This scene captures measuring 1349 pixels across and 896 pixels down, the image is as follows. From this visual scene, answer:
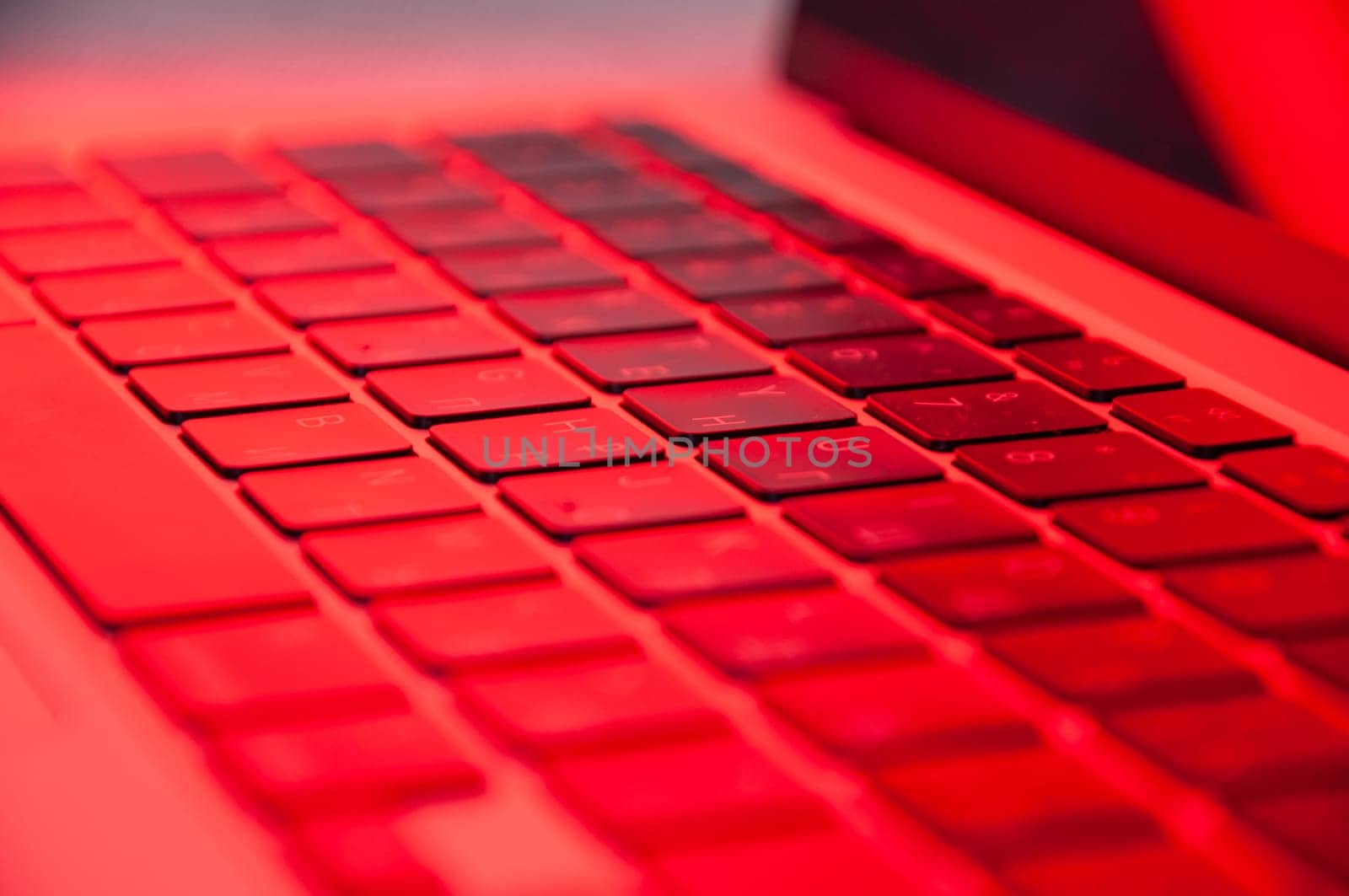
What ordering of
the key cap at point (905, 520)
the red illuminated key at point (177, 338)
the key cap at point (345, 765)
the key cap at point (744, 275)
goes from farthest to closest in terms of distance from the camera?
the key cap at point (744, 275) → the red illuminated key at point (177, 338) → the key cap at point (905, 520) → the key cap at point (345, 765)

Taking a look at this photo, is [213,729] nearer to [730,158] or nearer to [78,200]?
[78,200]

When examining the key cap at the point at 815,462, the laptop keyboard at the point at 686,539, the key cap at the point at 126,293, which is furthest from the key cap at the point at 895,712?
the key cap at the point at 126,293

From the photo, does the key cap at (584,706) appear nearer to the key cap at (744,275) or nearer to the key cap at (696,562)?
the key cap at (696,562)

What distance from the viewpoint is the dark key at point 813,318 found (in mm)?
665

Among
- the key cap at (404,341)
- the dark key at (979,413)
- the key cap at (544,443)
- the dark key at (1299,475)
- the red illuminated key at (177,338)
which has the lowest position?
the dark key at (1299,475)

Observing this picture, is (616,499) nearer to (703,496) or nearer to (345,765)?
(703,496)

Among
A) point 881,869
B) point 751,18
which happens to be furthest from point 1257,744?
point 751,18

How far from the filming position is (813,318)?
683 millimetres

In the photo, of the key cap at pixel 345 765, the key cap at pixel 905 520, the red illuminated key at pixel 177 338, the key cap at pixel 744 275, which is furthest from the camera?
the key cap at pixel 744 275

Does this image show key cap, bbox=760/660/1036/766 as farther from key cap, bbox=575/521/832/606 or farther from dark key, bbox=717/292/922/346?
dark key, bbox=717/292/922/346

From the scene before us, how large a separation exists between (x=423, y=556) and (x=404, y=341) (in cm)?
19

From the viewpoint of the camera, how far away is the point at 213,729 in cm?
39

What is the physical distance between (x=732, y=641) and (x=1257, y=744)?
13cm

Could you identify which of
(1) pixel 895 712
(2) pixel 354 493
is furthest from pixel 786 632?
(2) pixel 354 493
